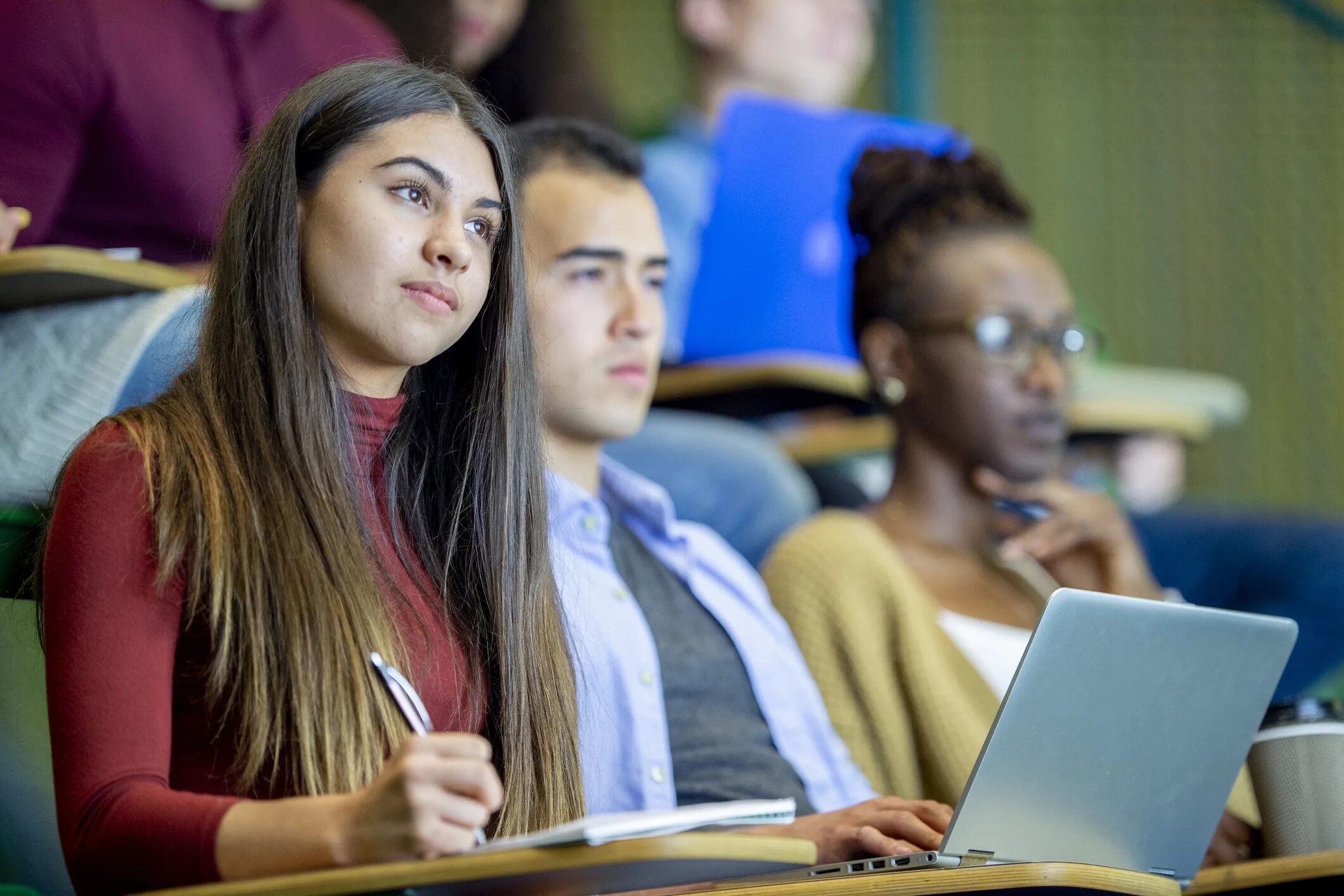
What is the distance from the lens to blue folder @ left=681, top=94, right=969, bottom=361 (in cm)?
229

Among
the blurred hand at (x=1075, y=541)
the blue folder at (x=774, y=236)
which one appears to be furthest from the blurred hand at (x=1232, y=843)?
the blue folder at (x=774, y=236)

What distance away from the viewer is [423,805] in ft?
2.34

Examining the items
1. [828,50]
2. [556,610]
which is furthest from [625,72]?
[556,610]

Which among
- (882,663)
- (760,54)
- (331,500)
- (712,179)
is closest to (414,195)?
(331,500)

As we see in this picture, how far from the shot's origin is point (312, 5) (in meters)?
1.67

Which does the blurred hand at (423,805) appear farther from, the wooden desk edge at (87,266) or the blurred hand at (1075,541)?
the blurred hand at (1075,541)

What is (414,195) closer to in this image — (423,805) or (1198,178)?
(423,805)

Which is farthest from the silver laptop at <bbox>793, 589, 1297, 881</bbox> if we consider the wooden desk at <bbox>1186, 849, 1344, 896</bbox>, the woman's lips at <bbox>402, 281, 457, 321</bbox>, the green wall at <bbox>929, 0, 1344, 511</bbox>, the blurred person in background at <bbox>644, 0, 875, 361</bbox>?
the green wall at <bbox>929, 0, 1344, 511</bbox>

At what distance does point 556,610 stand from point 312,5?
0.88 meters

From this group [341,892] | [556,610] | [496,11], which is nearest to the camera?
[341,892]

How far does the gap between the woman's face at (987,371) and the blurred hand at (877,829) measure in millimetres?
705

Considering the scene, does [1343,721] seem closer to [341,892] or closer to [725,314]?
[341,892]

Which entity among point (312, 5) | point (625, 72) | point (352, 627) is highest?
point (625, 72)

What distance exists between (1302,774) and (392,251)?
2.61ft
